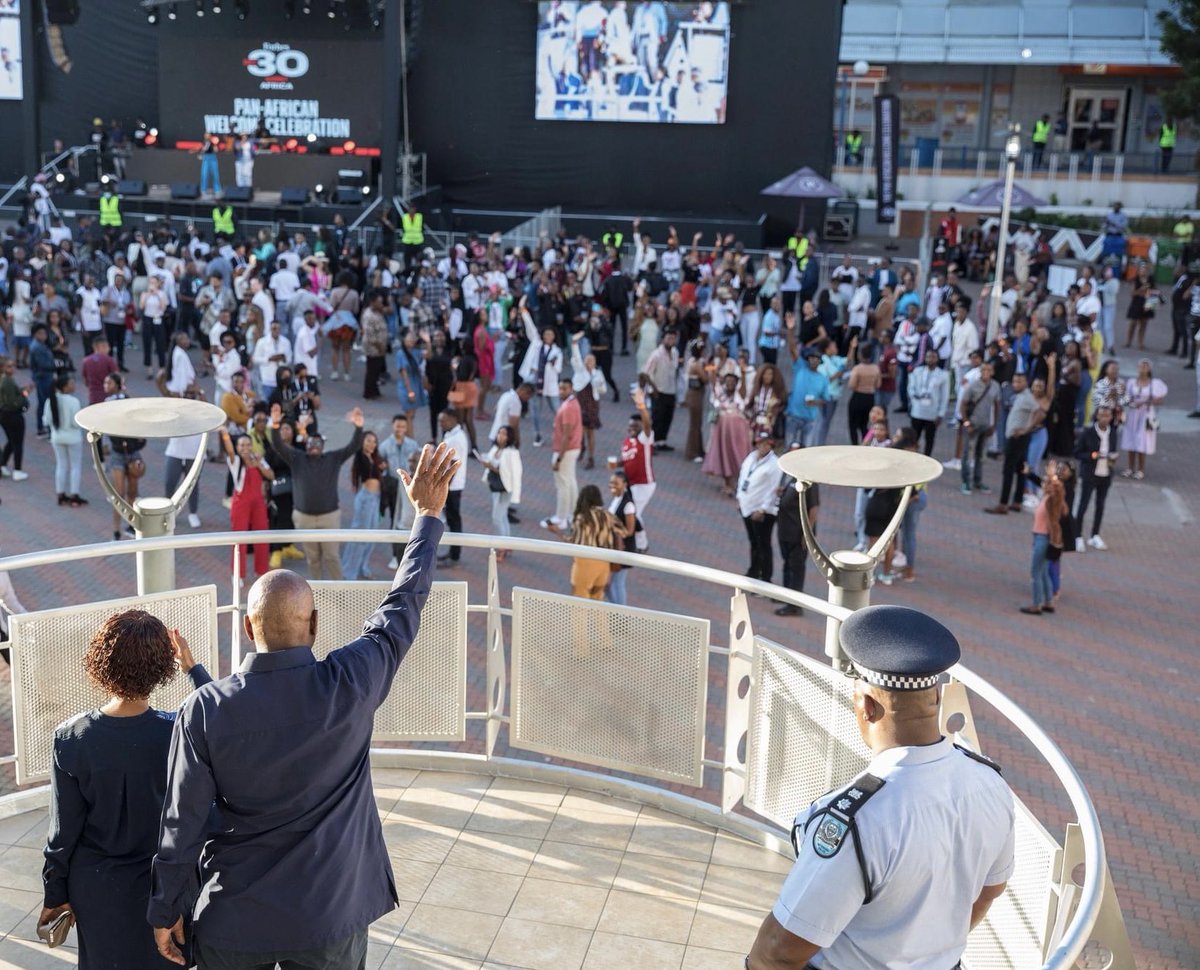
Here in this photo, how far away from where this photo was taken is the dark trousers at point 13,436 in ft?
50.5

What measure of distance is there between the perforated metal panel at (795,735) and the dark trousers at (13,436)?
11.8m

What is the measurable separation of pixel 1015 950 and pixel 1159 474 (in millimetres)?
14739

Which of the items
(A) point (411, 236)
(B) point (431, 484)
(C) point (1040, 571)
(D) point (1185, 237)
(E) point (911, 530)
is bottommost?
(C) point (1040, 571)

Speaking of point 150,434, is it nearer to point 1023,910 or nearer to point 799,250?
point 1023,910

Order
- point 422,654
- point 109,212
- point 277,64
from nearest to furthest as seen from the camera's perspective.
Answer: point 422,654, point 109,212, point 277,64

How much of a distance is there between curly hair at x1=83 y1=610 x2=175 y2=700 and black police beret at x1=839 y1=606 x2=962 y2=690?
2.01m

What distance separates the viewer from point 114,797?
415cm

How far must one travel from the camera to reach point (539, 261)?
25281 millimetres

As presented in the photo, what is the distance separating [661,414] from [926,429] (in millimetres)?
3395

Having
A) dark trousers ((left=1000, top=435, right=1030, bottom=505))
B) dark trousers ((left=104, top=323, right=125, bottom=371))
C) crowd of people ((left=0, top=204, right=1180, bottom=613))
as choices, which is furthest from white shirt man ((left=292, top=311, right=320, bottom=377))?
dark trousers ((left=1000, top=435, right=1030, bottom=505))

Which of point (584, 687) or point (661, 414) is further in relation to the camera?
point (661, 414)

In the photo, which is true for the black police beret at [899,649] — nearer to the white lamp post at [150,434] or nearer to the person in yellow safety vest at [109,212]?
the white lamp post at [150,434]

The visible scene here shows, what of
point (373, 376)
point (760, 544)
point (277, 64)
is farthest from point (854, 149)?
point (760, 544)

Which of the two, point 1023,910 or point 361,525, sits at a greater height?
point 1023,910
